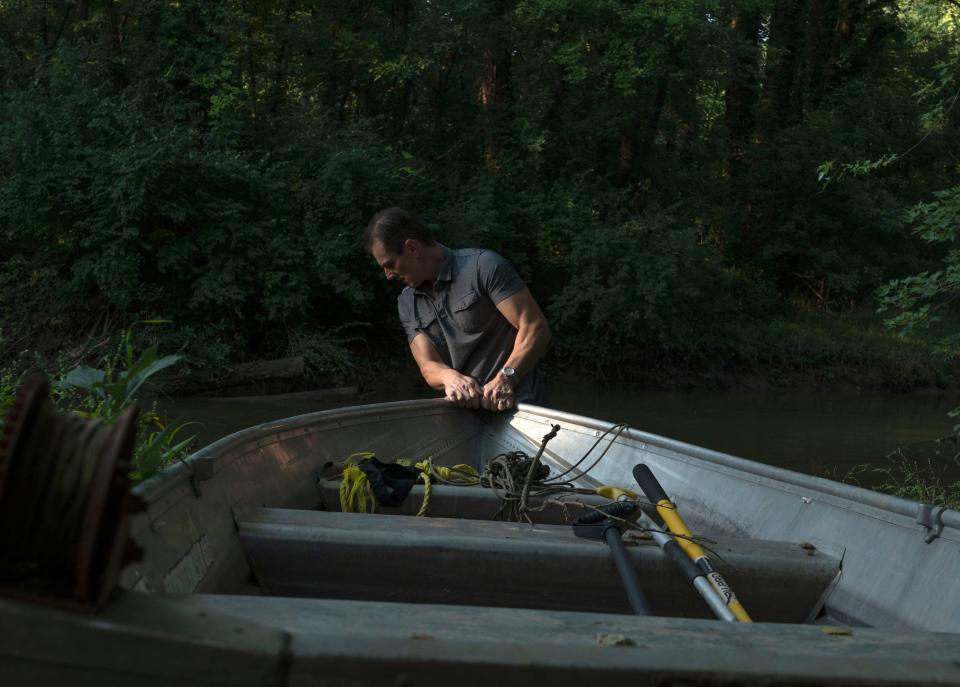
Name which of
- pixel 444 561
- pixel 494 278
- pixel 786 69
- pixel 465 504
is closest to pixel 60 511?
pixel 444 561

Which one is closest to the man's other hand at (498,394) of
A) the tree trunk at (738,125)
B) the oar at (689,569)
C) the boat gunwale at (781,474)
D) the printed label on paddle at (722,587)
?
the boat gunwale at (781,474)

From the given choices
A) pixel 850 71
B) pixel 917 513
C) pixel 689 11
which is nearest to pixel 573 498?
pixel 917 513

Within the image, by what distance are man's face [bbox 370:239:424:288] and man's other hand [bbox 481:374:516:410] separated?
62 centimetres

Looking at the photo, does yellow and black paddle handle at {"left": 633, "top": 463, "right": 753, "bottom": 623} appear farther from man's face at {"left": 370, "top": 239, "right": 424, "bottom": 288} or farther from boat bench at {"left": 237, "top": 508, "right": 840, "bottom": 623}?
man's face at {"left": 370, "top": 239, "right": 424, "bottom": 288}

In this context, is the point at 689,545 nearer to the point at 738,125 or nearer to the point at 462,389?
the point at 462,389

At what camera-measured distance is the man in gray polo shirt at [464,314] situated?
4430 millimetres

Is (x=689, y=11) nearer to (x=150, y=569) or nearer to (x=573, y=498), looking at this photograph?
(x=573, y=498)

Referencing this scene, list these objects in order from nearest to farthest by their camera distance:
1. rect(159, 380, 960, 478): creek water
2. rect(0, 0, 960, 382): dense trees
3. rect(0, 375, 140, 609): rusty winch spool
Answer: rect(0, 375, 140, 609): rusty winch spool < rect(159, 380, 960, 478): creek water < rect(0, 0, 960, 382): dense trees

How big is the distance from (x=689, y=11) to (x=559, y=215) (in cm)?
380

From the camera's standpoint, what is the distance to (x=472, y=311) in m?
4.59

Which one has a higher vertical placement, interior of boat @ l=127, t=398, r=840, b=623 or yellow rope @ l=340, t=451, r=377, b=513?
interior of boat @ l=127, t=398, r=840, b=623

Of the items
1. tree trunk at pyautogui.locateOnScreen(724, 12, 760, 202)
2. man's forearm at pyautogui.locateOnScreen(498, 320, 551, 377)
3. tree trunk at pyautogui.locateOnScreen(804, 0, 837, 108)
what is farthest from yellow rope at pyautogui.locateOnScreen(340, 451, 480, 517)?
tree trunk at pyautogui.locateOnScreen(804, 0, 837, 108)

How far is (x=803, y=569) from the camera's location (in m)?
2.34

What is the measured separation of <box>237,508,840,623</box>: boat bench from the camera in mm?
2254
